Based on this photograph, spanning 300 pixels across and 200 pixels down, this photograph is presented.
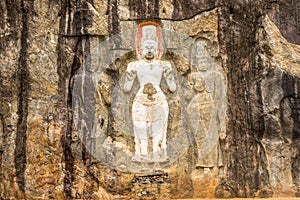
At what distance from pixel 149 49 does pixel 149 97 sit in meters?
0.92

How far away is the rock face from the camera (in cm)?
1044

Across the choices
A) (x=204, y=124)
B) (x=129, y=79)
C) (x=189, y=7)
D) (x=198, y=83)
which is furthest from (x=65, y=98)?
(x=189, y=7)

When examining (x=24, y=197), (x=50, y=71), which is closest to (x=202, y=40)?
(x=50, y=71)

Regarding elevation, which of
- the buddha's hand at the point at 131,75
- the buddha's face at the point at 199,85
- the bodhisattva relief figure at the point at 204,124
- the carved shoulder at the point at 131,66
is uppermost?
the carved shoulder at the point at 131,66

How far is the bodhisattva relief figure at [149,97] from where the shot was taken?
10.6 meters

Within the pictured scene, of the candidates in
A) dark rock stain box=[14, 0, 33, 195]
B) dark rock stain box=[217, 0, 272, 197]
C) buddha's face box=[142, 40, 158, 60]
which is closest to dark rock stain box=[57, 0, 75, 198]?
dark rock stain box=[14, 0, 33, 195]

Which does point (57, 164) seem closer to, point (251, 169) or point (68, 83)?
point (68, 83)

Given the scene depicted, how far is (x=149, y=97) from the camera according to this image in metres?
10.8

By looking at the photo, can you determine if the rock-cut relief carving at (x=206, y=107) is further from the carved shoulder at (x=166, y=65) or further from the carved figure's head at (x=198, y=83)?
the carved shoulder at (x=166, y=65)

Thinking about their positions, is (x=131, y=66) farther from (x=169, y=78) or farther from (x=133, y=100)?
(x=169, y=78)

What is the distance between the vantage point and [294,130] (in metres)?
10.6

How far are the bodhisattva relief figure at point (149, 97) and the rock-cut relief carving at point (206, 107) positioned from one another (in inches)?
18.8

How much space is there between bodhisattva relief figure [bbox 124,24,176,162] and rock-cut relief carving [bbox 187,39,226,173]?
18.8 inches

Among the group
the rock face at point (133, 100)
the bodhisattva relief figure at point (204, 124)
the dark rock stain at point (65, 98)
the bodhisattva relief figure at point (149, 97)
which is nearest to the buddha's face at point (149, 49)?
the bodhisattva relief figure at point (149, 97)
